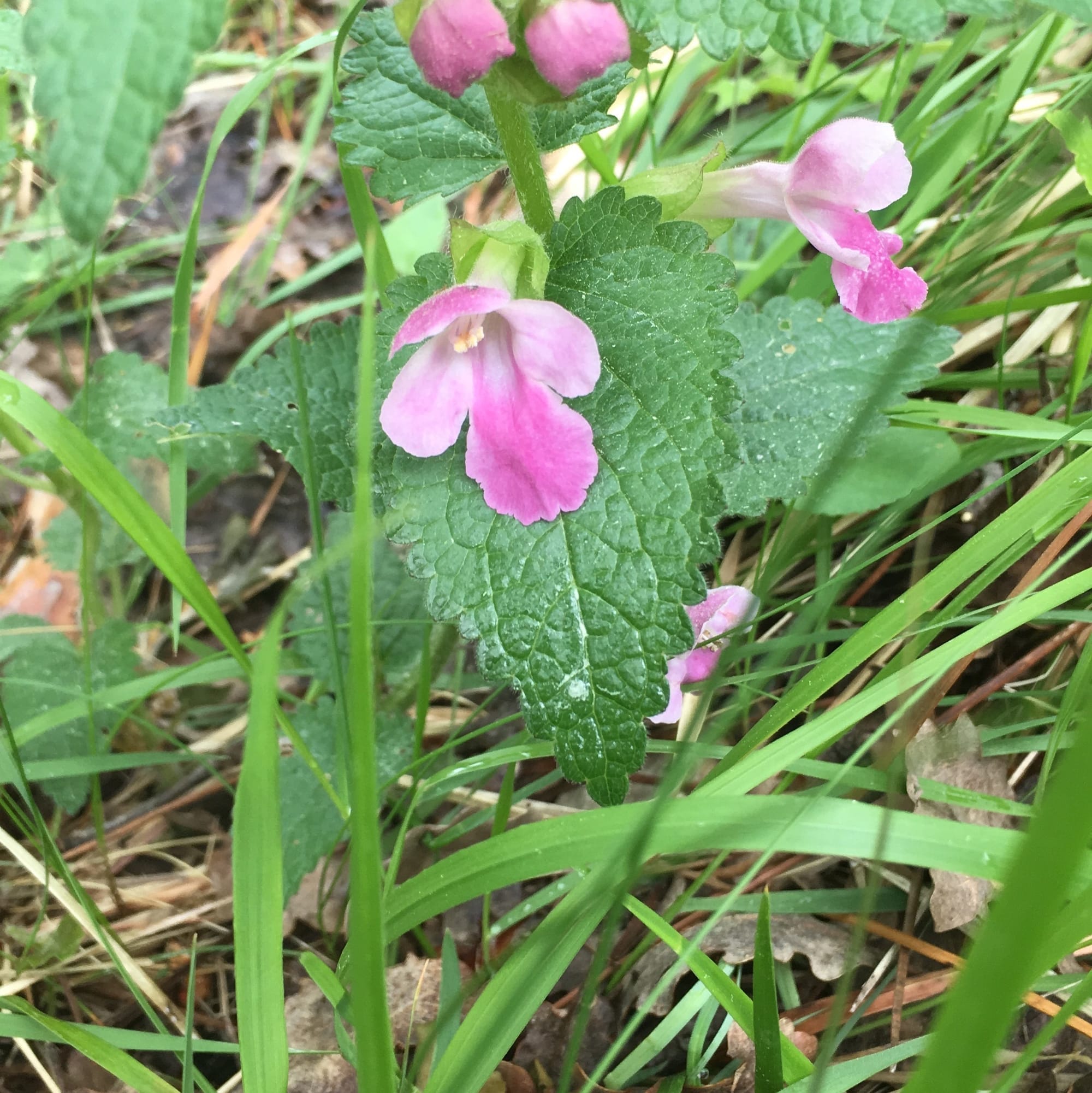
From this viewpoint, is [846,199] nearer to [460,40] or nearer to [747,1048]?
[460,40]

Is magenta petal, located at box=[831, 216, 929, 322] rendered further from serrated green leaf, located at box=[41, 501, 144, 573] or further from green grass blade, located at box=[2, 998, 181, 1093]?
serrated green leaf, located at box=[41, 501, 144, 573]

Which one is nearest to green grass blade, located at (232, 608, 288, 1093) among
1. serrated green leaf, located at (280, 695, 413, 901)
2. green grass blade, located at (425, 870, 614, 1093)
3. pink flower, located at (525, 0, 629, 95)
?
green grass blade, located at (425, 870, 614, 1093)

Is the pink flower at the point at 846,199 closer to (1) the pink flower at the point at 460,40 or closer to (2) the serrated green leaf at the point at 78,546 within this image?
(1) the pink flower at the point at 460,40

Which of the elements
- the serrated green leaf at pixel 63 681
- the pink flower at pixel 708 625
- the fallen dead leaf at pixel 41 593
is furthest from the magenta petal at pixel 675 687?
the fallen dead leaf at pixel 41 593

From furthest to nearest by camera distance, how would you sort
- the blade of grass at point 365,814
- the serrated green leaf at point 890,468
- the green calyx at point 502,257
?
1. the serrated green leaf at point 890,468
2. the green calyx at point 502,257
3. the blade of grass at point 365,814

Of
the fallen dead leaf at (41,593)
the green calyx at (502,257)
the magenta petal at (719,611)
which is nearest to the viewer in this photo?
the green calyx at (502,257)

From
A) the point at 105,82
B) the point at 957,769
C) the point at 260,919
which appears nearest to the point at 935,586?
the point at 957,769

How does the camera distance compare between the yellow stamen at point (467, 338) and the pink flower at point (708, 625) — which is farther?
the pink flower at point (708, 625)
